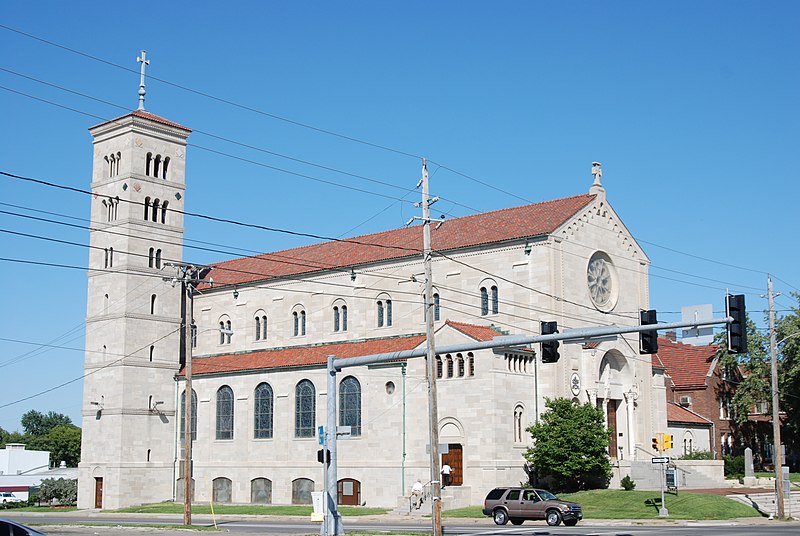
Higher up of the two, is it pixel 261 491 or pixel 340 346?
pixel 340 346

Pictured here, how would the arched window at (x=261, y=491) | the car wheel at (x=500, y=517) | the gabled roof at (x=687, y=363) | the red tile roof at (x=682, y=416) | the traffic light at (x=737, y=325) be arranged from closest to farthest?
the traffic light at (x=737, y=325) < the car wheel at (x=500, y=517) < the arched window at (x=261, y=491) < the red tile roof at (x=682, y=416) < the gabled roof at (x=687, y=363)

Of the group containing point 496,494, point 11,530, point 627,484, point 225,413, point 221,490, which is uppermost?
point 225,413

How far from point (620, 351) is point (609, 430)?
812cm

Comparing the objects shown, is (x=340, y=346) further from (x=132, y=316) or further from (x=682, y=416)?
(x=682, y=416)

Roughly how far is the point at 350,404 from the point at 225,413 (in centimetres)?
1187

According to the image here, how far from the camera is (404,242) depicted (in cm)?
6500

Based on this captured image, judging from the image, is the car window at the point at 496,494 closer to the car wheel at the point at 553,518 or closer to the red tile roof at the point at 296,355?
the car wheel at the point at 553,518

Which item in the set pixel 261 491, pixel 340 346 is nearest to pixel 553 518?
pixel 340 346

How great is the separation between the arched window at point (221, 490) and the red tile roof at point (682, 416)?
30.2 metres

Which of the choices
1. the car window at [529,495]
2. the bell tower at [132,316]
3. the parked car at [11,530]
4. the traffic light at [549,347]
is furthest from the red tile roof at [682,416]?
the parked car at [11,530]

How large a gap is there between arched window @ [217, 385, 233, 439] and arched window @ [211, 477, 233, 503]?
2.94 meters

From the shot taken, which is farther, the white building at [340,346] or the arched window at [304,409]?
the arched window at [304,409]

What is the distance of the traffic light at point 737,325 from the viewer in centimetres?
2617

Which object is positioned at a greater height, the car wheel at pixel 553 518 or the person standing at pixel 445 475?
the person standing at pixel 445 475
